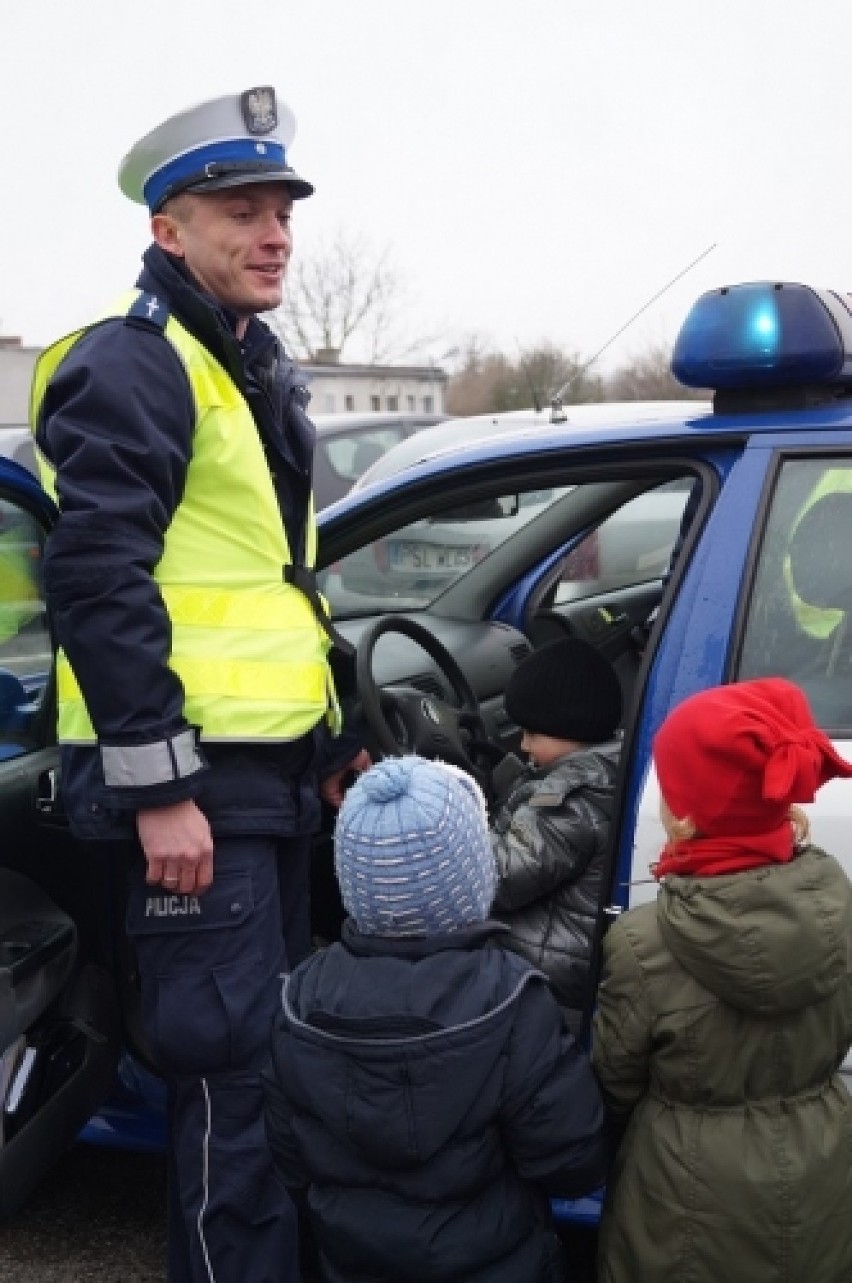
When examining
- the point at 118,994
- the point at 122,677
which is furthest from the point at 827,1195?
the point at 118,994

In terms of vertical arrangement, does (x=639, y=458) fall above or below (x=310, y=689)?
above

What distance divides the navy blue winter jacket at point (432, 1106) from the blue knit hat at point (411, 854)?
0.12ft

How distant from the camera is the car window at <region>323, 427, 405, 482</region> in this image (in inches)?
335

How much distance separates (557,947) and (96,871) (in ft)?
2.70

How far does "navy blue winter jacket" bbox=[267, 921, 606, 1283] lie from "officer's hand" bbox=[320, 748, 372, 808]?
0.82m

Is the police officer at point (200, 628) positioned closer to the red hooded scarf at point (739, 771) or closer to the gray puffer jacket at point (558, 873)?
the gray puffer jacket at point (558, 873)

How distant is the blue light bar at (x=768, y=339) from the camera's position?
2.34 metres

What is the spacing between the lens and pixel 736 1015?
74.4 inches

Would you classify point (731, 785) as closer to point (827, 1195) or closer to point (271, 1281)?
point (827, 1195)

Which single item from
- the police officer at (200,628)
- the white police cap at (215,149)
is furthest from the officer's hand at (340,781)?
the white police cap at (215,149)

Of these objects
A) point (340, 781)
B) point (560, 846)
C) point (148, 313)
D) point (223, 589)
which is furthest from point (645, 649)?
point (148, 313)

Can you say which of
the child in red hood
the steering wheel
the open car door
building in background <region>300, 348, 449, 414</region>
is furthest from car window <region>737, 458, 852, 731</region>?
building in background <region>300, 348, 449, 414</region>

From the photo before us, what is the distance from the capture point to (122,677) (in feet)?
6.88

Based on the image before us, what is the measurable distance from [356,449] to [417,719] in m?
6.10
